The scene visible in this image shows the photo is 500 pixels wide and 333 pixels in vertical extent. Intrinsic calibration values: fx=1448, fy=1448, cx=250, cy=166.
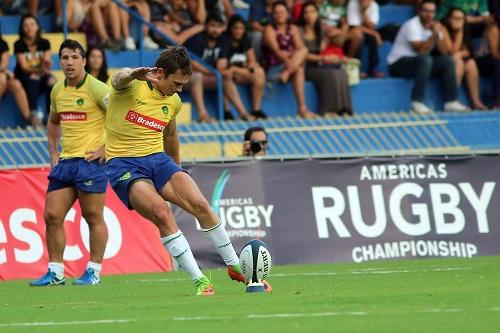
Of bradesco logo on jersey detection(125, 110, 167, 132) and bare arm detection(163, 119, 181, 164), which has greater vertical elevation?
bradesco logo on jersey detection(125, 110, 167, 132)

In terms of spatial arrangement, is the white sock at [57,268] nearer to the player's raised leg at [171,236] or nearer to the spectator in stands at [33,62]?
the player's raised leg at [171,236]

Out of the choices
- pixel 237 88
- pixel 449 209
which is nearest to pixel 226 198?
pixel 449 209

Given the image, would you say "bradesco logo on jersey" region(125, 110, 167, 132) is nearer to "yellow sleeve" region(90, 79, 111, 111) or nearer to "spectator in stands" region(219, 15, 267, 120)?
"yellow sleeve" region(90, 79, 111, 111)

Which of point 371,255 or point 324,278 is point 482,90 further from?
point 324,278

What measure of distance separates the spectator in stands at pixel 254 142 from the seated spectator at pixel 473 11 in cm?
743

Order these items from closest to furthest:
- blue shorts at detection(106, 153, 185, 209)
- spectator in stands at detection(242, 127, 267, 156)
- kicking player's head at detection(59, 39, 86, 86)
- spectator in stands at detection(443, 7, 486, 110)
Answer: blue shorts at detection(106, 153, 185, 209) < kicking player's head at detection(59, 39, 86, 86) < spectator in stands at detection(242, 127, 267, 156) < spectator in stands at detection(443, 7, 486, 110)

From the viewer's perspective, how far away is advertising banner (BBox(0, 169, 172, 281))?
16.7 m

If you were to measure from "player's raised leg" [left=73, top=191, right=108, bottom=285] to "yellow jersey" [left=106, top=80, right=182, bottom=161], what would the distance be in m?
2.36

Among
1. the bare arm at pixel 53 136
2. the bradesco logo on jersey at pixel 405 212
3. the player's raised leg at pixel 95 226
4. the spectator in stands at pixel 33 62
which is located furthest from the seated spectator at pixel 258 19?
the player's raised leg at pixel 95 226

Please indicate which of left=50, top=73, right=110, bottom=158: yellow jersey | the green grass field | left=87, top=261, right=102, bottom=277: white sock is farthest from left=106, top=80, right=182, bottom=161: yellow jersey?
left=87, top=261, right=102, bottom=277: white sock

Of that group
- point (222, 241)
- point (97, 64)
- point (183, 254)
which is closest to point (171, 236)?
point (183, 254)

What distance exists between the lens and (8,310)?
1141cm

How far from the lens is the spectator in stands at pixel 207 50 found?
22.6m

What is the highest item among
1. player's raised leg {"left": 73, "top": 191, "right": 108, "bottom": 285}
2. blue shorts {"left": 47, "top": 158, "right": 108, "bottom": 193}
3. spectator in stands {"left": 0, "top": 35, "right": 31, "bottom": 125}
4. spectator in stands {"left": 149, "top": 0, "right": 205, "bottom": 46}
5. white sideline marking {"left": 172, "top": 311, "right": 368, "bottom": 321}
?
spectator in stands {"left": 149, "top": 0, "right": 205, "bottom": 46}
